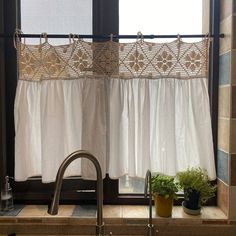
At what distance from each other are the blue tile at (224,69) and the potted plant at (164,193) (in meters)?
0.56

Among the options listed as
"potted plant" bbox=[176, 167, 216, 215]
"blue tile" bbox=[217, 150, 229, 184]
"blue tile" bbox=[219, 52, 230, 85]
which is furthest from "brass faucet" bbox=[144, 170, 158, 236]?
"blue tile" bbox=[219, 52, 230, 85]

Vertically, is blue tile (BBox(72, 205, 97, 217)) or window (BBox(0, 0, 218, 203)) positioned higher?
window (BBox(0, 0, 218, 203))

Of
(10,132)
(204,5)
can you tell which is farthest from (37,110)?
(204,5)

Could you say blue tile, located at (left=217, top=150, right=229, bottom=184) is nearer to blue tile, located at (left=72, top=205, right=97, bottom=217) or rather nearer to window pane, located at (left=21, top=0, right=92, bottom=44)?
blue tile, located at (left=72, top=205, right=97, bottom=217)

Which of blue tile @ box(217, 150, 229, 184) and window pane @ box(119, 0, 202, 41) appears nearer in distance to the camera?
blue tile @ box(217, 150, 229, 184)

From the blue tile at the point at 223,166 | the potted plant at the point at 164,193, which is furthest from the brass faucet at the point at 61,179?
the blue tile at the point at 223,166

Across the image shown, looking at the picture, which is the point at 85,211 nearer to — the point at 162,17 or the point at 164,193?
the point at 164,193

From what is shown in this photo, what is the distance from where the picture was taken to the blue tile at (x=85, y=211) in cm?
141

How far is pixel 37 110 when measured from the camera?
4.73ft

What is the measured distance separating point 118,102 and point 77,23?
0.49 metres

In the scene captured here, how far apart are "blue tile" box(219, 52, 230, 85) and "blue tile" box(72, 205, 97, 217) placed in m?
0.94

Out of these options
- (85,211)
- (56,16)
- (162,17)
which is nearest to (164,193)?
(85,211)

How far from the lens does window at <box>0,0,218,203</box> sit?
148 cm

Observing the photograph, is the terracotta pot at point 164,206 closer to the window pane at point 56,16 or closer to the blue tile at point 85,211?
the blue tile at point 85,211
